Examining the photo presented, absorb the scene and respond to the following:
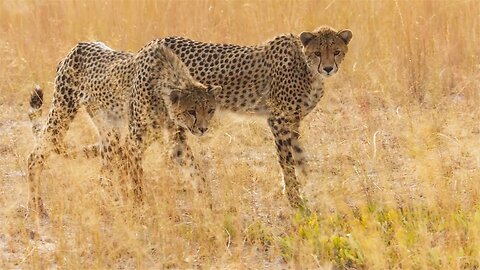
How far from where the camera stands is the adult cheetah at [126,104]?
15.9ft

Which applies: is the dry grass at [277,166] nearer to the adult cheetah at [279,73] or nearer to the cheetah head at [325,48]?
the adult cheetah at [279,73]

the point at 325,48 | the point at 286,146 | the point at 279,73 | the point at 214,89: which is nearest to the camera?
the point at 214,89

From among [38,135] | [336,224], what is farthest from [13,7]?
[336,224]

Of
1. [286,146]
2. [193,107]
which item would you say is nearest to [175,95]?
[193,107]

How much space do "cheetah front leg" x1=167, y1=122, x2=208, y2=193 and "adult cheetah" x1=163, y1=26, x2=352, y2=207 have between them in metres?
0.29

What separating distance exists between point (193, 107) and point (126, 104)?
52cm

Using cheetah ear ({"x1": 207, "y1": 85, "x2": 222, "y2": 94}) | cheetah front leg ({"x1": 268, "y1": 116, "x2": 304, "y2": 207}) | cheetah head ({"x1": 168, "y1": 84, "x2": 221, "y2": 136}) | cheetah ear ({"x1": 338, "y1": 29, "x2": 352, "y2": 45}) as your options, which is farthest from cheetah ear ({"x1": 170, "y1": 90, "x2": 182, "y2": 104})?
cheetah ear ({"x1": 338, "y1": 29, "x2": 352, "y2": 45})

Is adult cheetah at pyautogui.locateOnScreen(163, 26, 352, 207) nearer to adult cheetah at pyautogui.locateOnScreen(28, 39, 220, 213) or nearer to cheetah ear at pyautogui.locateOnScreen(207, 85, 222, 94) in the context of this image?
cheetah ear at pyautogui.locateOnScreen(207, 85, 222, 94)

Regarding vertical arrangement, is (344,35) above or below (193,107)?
above

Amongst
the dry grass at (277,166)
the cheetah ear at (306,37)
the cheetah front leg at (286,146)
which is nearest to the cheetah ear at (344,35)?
the cheetah ear at (306,37)

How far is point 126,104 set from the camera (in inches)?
205

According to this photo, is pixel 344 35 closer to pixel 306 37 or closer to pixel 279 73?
pixel 306 37

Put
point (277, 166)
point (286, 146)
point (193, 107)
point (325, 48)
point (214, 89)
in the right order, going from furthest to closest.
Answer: point (277, 166)
point (286, 146)
point (325, 48)
point (214, 89)
point (193, 107)

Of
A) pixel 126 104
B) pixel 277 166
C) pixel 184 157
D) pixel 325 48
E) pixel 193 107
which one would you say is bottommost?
pixel 277 166
